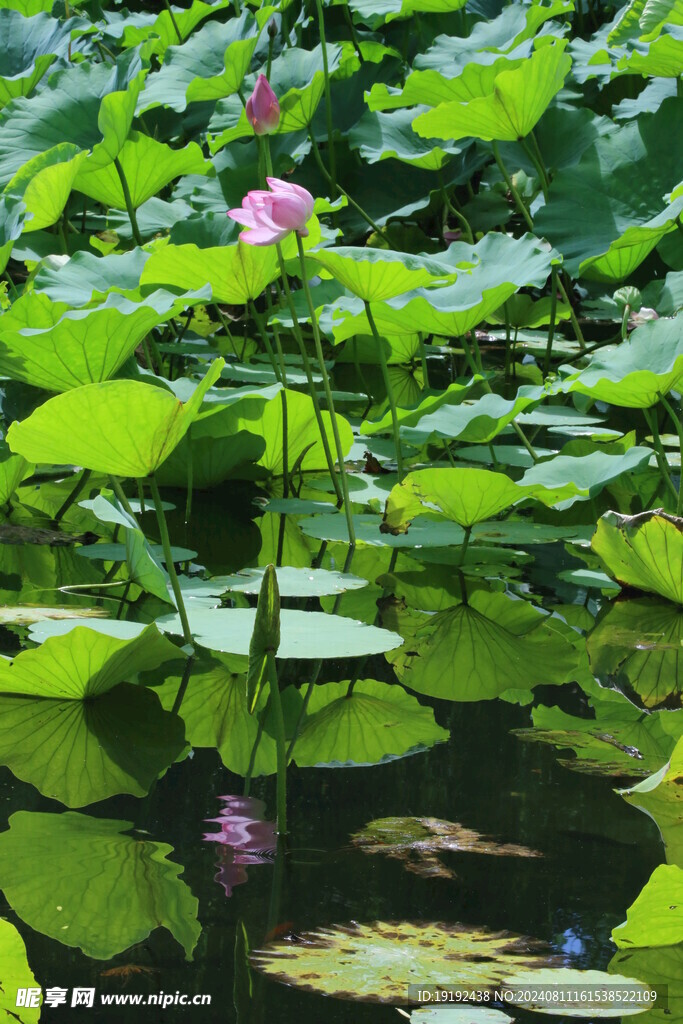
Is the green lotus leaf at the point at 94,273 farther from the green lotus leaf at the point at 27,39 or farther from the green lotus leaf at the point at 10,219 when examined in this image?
the green lotus leaf at the point at 27,39

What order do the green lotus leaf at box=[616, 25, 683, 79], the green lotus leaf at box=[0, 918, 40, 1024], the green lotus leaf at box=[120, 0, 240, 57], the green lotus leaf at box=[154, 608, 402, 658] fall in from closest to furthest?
1. the green lotus leaf at box=[0, 918, 40, 1024]
2. the green lotus leaf at box=[154, 608, 402, 658]
3. the green lotus leaf at box=[616, 25, 683, 79]
4. the green lotus leaf at box=[120, 0, 240, 57]

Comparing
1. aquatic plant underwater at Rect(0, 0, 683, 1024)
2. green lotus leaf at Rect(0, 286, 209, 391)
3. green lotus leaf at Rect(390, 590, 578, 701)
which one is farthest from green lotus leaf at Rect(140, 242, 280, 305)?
green lotus leaf at Rect(390, 590, 578, 701)

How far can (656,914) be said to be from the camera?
1.93ft

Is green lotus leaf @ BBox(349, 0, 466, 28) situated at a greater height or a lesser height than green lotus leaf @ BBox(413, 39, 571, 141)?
greater

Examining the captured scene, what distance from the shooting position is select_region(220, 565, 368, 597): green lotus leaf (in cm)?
122

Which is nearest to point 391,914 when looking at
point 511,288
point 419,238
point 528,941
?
point 528,941

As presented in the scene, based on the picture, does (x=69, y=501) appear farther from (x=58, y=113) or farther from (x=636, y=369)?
(x=58, y=113)

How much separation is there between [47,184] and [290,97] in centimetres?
90

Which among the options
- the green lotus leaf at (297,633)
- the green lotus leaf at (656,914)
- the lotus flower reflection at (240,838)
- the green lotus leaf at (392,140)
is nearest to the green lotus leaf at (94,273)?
the green lotus leaf at (297,633)

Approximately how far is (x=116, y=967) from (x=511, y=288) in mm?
1185

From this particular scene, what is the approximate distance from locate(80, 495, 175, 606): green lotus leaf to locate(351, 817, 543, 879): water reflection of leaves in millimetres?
441

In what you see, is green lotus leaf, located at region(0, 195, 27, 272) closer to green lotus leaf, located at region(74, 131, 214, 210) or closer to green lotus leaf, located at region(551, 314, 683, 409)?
green lotus leaf, located at region(74, 131, 214, 210)

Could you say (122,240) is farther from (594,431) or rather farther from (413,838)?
(413,838)

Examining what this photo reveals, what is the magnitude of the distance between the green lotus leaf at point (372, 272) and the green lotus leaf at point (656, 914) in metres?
0.98
